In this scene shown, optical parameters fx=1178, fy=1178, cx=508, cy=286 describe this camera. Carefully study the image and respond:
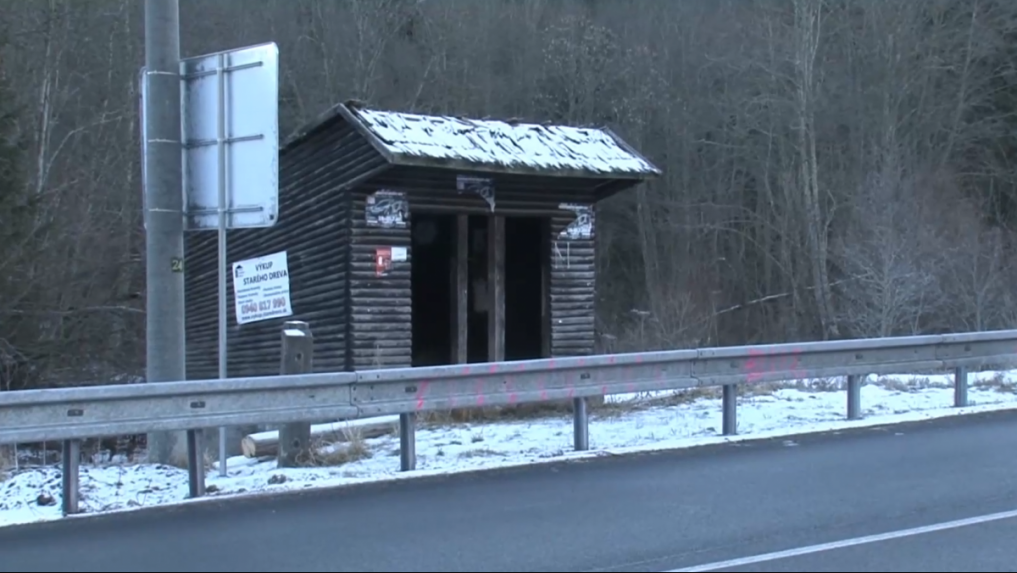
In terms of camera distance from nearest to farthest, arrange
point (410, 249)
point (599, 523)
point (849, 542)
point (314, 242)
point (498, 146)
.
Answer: point (849, 542) < point (599, 523) < point (498, 146) < point (410, 249) < point (314, 242)

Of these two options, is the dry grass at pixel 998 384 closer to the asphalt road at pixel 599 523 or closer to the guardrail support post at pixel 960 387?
the guardrail support post at pixel 960 387

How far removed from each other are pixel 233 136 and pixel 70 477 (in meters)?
3.20

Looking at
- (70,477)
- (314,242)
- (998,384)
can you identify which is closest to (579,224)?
(314,242)

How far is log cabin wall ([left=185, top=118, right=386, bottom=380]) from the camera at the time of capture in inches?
522

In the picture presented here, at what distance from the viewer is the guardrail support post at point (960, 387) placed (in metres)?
13.0

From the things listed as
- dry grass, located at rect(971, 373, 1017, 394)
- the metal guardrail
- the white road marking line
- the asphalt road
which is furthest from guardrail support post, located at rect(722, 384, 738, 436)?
dry grass, located at rect(971, 373, 1017, 394)

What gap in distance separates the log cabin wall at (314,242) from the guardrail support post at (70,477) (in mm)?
5168

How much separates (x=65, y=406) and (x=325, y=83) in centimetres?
2639

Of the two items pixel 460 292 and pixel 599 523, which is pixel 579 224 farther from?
pixel 599 523

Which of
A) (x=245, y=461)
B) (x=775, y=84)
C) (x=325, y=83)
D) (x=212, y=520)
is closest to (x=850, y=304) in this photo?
(x=775, y=84)

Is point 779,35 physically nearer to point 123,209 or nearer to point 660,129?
point 660,129

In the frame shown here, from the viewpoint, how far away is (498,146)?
13.5 meters

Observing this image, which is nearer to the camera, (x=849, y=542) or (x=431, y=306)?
(x=849, y=542)

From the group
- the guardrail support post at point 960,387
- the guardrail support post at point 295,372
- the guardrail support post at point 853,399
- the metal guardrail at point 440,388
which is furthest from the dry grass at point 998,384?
the guardrail support post at point 295,372
